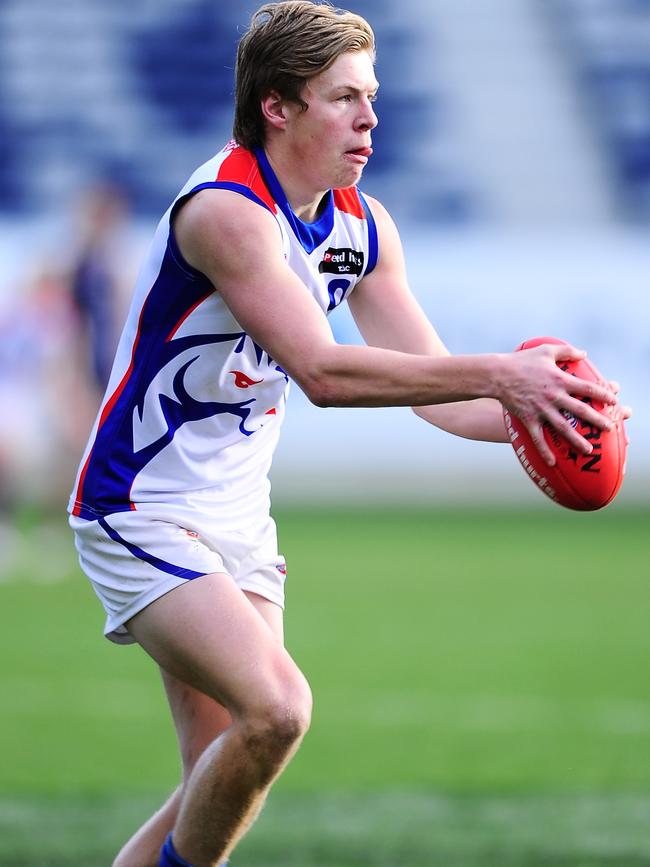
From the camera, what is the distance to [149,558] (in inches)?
140

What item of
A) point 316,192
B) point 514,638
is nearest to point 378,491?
point 514,638

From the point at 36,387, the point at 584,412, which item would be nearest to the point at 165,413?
the point at 584,412

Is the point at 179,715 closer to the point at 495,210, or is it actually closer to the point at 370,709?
the point at 370,709

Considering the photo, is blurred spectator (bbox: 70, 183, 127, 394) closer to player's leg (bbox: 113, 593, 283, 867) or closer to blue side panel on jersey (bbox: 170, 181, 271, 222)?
player's leg (bbox: 113, 593, 283, 867)

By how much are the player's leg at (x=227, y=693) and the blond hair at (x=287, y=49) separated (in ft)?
3.74

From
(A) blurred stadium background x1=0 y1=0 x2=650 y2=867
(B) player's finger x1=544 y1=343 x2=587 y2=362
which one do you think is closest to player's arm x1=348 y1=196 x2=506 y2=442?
(B) player's finger x1=544 y1=343 x2=587 y2=362

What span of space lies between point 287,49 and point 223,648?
1.40 metres

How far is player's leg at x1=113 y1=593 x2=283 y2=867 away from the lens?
3816 millimetres

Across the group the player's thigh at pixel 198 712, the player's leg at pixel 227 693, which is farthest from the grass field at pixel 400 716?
the player's leg at pixel 227 693

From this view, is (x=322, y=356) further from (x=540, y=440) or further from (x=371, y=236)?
(x=371, y=236)

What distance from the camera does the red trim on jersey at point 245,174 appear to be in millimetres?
3494

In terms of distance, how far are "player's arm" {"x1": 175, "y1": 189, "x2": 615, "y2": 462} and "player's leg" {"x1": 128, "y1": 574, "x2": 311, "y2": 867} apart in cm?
55

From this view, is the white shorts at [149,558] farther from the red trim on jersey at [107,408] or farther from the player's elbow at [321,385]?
the player's elbow at [321,385]

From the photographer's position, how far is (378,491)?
47.8 ft
